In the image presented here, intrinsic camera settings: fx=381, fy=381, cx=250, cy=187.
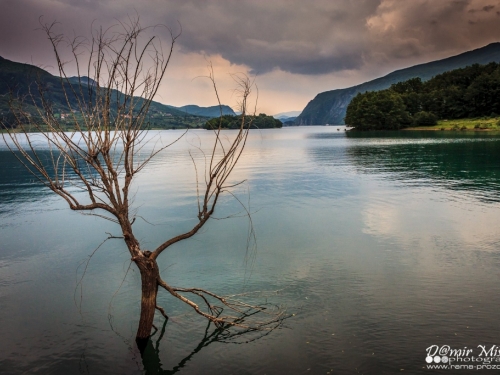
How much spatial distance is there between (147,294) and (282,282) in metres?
5.41

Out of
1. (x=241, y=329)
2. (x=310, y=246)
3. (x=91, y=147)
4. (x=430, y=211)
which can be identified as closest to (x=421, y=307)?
(x=241, y=329)

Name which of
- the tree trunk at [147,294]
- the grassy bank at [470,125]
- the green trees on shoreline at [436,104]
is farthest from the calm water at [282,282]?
the green trees on shoreline at [436,104]

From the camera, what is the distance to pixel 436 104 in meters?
148

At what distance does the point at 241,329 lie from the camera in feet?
33.6

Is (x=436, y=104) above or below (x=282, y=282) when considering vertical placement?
above

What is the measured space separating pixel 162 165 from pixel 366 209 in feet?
120

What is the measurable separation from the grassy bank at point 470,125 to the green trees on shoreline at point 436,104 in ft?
13.2

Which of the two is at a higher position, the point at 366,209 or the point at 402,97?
the point at 402,97

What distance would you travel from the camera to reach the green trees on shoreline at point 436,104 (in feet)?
440

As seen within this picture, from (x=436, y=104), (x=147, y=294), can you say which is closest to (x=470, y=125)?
(x=436, y=104)

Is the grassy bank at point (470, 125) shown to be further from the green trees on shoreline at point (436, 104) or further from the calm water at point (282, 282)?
the calm water at point (282, 282)

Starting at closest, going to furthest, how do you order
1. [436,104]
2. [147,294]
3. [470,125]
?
[147,294] < [470,125] < [436,104]

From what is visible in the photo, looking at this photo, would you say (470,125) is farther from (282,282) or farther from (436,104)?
(282,282)

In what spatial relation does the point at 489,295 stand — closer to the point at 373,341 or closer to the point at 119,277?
the point at 373,341
